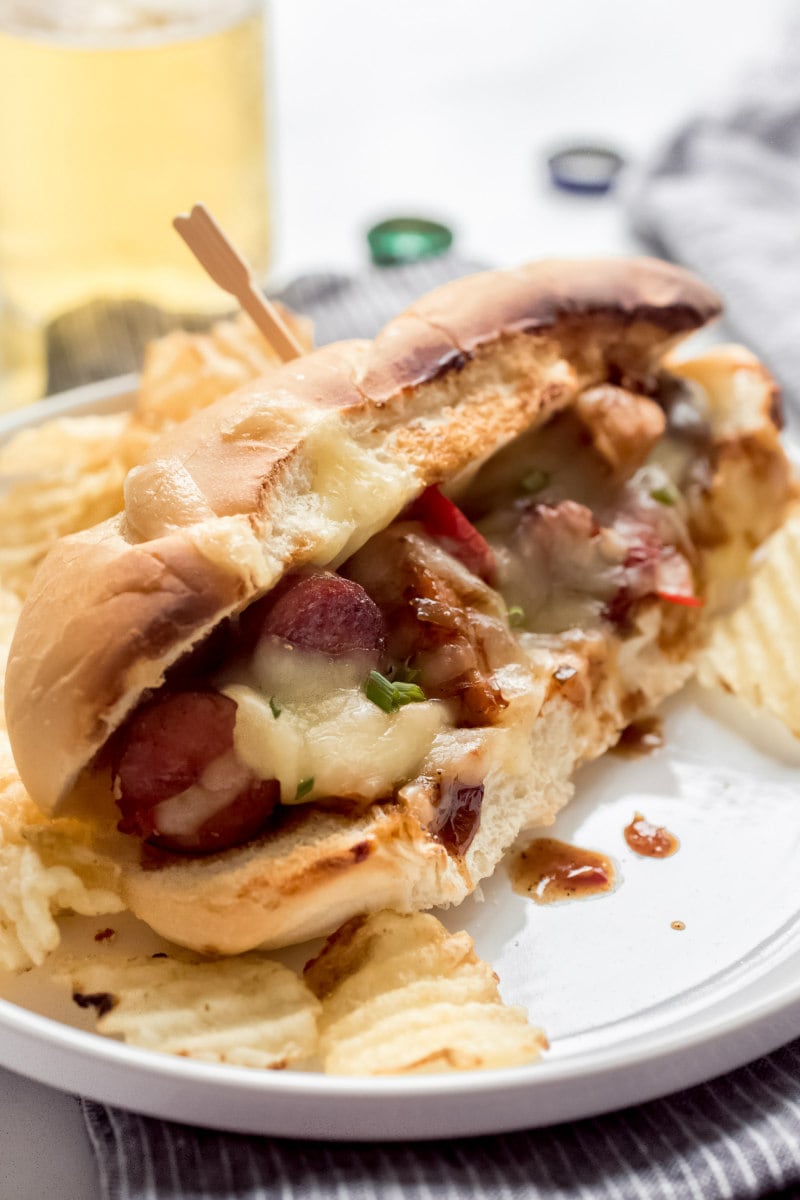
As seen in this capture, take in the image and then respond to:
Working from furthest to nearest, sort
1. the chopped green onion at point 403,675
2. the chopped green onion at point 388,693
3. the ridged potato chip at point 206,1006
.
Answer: the chopped green onion at point 403,675
the chopped green onion at point 388,693
the ridged potato chip at point 206,1006

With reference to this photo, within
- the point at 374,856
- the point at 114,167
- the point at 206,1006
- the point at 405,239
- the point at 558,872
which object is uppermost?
the point at 114,167

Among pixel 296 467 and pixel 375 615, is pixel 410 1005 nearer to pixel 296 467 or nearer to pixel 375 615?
pixel 375 615

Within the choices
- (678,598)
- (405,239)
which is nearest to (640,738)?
(678,598)

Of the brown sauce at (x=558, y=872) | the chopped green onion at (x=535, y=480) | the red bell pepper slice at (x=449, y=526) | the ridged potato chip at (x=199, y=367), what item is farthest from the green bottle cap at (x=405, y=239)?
the brown sauce at (x=558, y=872)

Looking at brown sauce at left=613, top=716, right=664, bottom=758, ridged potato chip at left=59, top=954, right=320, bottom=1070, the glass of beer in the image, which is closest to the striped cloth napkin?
ridged potato chip at left=59, top=954, right=320, bottom=1070

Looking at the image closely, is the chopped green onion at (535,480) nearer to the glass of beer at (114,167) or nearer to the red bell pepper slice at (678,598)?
the red bell pepper slice at (678,598)

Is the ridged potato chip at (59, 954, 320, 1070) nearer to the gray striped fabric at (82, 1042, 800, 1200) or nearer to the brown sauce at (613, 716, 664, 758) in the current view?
the gray striped fabric at (82, 1042, 800, 1200)
